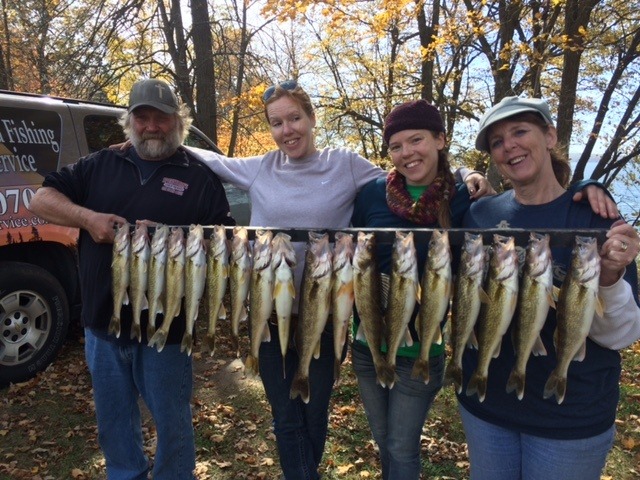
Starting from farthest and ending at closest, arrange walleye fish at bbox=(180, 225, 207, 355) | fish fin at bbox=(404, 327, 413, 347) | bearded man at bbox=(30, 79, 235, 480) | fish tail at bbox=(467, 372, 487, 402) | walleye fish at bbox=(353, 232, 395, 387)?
bearded man at bbox=(30, 79, 235, 480), walleye fish at bbox=(180, 225, 207, 355), fish fin at bbox=(404, 327, 413, 347), walleye fish at bbox=(353, 232, 395, 387), fish tail at bbox=(467, 372, 487, 402)

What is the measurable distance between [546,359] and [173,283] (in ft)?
6.73

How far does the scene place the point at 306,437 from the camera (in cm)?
335

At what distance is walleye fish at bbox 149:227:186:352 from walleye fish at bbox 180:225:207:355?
4cm

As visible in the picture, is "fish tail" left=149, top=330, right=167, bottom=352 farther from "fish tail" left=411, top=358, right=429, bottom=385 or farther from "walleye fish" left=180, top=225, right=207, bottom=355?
"fish tail" left=411, top=358, right=429, bottom=385

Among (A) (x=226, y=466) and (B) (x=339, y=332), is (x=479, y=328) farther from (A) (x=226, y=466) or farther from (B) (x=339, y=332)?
(A) (x=226, y=466)

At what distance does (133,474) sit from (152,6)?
1186 centimetres

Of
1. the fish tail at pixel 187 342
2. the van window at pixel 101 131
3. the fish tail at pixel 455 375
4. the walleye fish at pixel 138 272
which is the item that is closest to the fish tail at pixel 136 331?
the walleye fish at pixel 138 272

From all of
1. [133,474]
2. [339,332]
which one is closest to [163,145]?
[339,332]

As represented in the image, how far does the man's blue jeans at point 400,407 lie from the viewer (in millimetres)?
2779

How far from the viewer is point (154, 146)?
321 centimetres

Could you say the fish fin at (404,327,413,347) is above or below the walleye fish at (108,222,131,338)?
below

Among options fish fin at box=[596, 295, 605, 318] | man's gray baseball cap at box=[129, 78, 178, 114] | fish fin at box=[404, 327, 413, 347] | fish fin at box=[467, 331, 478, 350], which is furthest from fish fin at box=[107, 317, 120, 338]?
fish fin at box=[596, 295, 605, 318]

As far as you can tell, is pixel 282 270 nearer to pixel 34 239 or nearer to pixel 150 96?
pixel 150 96

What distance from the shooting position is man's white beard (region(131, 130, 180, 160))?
10.5ft
